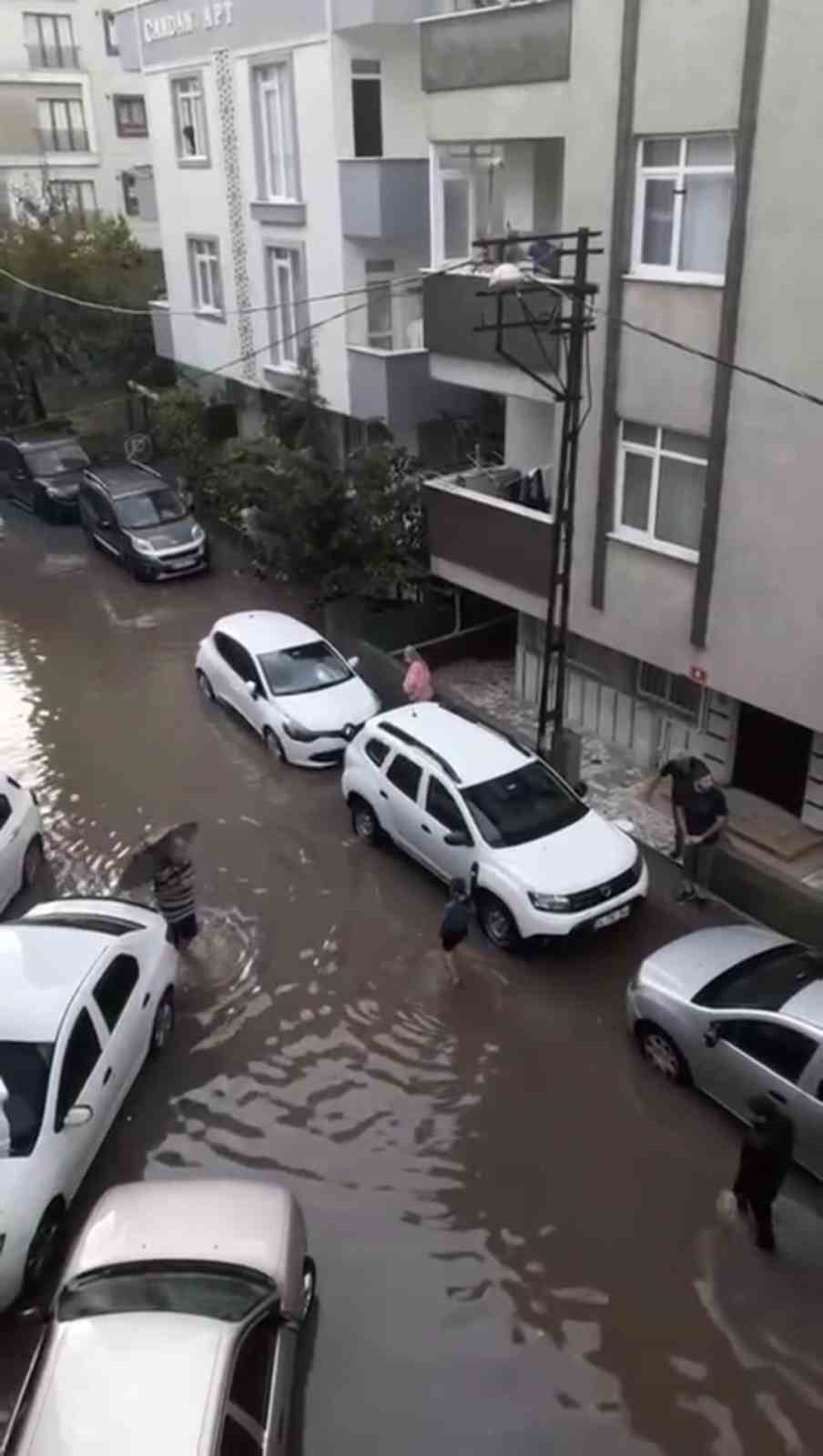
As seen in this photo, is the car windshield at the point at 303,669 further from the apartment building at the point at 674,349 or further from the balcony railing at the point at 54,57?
the balcony railing at the point at 54,57

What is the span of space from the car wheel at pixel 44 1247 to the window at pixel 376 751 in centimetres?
602

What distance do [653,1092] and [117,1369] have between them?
16.6 feet

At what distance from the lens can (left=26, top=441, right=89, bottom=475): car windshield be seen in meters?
25.6

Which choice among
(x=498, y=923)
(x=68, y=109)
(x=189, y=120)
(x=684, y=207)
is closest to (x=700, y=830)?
(x=498, y=923)

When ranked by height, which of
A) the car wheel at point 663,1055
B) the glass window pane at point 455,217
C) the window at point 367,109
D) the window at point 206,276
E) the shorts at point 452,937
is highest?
the window at point 367,109

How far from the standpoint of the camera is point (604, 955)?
11.0 m

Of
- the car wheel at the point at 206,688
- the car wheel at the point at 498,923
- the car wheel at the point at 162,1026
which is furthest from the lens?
the car wheel at the point at 206,688

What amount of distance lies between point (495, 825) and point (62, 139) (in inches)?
1546

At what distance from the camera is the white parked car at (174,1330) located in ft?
17.7

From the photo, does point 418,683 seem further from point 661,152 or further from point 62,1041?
point 62,1041

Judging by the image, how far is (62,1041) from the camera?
26.4 ft

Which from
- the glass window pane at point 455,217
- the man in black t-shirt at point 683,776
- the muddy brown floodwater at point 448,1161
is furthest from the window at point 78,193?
the man in black t-shirt at point 683,776

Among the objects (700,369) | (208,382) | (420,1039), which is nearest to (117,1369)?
(420,1039)

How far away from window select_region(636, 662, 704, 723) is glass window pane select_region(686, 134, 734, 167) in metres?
5.58
